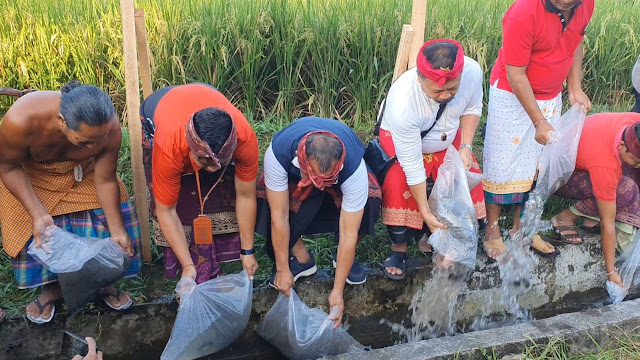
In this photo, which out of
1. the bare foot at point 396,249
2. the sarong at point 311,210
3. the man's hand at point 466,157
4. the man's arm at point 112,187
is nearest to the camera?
the man's arm at point 112,187

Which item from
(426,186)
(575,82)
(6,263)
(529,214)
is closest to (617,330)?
(529,214)

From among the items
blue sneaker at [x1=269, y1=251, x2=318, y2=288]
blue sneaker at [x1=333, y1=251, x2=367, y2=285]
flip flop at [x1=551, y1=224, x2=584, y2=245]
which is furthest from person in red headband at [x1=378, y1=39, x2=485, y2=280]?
flip flop at [x1=551, y1=224, x2=584, y2=245]

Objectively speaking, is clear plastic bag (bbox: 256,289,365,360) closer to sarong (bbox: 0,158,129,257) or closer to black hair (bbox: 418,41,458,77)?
sarong (bbox: 0,158,129,257)

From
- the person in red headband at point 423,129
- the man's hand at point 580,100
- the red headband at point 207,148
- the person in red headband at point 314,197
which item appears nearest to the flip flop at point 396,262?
the person in red headband at point 423,129

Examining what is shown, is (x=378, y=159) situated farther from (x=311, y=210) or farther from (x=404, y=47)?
(x=404, y=47)

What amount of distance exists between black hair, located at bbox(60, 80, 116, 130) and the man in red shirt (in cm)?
196

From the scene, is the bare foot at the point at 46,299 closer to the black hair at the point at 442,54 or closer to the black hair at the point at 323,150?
the black hair at the point at 323,150

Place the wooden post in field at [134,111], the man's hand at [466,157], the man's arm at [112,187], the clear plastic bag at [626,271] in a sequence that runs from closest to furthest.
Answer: the man's arm at [112,187], the wooden post in field at [134,111], the man's hand at [466,157], the clear plastic bag at [626,271]

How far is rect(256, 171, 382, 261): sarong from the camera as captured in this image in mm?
2848

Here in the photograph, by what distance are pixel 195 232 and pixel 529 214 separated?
1966mm

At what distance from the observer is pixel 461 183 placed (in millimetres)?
2922

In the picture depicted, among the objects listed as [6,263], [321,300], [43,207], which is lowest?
[321,300]

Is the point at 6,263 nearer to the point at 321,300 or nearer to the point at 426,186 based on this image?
the point at 321,300

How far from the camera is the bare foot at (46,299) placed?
2.70m
